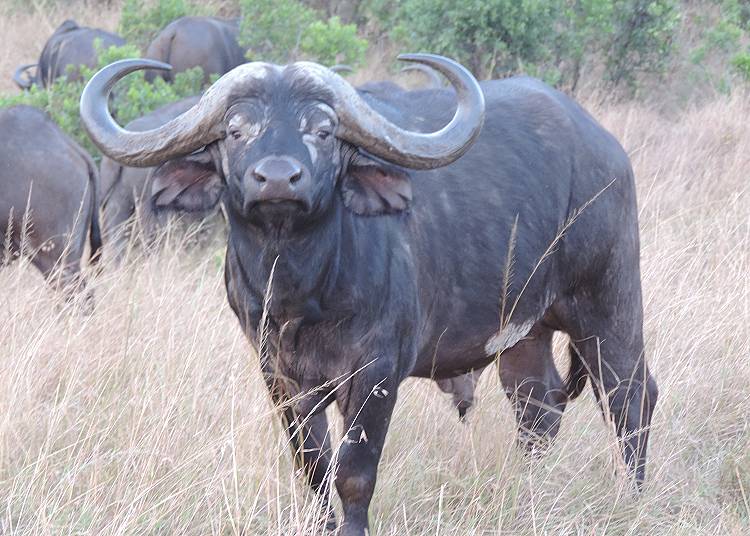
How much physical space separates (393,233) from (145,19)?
11.2 m

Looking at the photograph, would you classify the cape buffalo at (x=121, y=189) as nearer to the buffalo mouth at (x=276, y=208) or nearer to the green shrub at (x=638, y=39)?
the buffalo mouth at (x=276, y=208)

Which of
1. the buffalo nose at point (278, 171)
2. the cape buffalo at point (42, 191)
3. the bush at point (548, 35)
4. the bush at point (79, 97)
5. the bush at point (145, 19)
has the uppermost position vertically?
the buffalo nose at point (278, 171)

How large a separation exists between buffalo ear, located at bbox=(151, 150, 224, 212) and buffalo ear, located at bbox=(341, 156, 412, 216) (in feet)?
1.30

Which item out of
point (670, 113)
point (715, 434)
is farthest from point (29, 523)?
point (670, 113)

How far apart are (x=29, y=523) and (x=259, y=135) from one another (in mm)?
1369

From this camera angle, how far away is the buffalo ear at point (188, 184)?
3.67 metres

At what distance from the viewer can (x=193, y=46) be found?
13383 millimetres

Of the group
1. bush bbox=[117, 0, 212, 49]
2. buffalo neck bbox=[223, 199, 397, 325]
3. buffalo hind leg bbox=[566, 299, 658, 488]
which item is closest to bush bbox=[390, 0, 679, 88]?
bush bbox=[117, 0, 212, 49]

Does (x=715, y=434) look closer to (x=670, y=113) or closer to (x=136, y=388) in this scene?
(x=136, y=388)

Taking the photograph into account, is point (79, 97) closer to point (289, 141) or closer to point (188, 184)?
point (188, 184)

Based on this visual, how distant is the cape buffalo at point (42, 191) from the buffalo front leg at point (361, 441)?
3483 millimetres

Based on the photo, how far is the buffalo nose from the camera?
3.19 metres

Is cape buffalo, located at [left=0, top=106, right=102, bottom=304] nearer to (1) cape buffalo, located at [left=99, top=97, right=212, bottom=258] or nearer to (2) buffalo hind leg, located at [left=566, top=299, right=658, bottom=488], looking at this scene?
(1) cape buffalo, located at [left=99, top=97, right=212, bottom=258]

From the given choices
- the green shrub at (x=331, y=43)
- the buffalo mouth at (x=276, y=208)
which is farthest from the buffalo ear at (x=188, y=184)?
the green shrub at (x=331, y=43)
